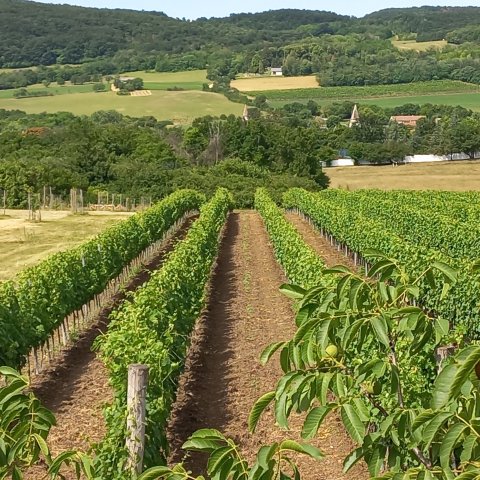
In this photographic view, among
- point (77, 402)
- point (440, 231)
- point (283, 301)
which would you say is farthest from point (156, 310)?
point (440, 231)

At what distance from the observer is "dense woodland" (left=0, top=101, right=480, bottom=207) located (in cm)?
5991

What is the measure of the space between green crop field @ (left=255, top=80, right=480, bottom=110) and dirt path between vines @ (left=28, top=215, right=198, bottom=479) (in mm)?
131890

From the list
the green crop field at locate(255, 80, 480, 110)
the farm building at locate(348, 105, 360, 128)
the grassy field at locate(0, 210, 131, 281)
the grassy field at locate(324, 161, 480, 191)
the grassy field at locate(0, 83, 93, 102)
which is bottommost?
the grassy field at locate(324, 161, 480, 191)

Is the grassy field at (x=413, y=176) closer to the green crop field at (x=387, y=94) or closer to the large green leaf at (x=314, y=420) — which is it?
the green crop field at (x=387, y=94)

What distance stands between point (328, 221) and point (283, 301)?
1158 cm

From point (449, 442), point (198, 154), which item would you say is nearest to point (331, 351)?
point (449, 442)

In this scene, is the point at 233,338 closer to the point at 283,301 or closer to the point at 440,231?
the point at 283,301

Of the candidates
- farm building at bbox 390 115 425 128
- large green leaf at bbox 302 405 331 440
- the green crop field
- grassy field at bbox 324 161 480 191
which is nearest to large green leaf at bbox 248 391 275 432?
large green leaf at bbox 302 405 331 440

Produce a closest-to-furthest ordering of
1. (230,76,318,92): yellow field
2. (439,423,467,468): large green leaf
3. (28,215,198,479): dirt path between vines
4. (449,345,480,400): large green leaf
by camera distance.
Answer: (449,345,480,400): large green leaf, (439,423,467,468): large green leaf, (28,215,198,479): dirt path between vines, (230,76,318,92): yellow field

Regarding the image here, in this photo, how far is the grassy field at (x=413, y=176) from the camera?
7256cm

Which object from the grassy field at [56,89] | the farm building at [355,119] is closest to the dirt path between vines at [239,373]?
the farm building at [355,119]

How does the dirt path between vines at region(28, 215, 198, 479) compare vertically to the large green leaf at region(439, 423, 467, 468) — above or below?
below

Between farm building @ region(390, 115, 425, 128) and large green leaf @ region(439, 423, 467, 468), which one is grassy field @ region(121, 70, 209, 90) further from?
large green leaf @ region(439, 423, 467, 468)

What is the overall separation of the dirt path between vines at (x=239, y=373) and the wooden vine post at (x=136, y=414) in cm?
249
